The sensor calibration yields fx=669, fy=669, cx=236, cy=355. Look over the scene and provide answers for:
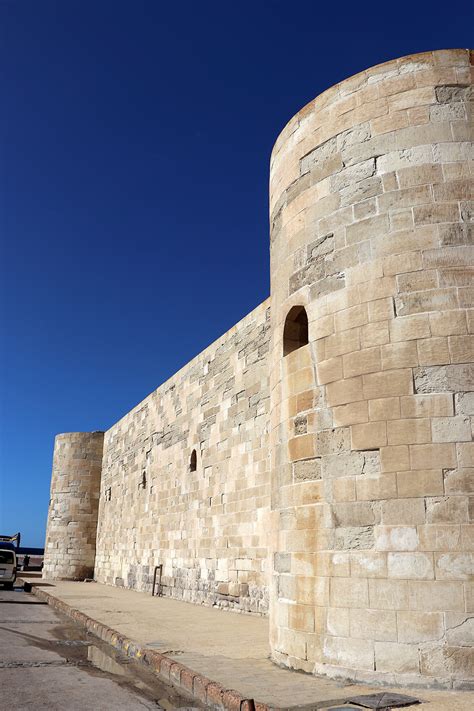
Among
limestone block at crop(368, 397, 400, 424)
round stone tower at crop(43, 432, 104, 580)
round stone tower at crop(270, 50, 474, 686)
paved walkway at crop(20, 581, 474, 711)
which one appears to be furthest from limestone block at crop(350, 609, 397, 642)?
round stone tower at crop(43, 432, 104, 580)

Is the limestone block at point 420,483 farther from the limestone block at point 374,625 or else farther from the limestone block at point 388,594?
the limestone block at point 374,625

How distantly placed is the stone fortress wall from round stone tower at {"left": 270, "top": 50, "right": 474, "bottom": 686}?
0.04 feet

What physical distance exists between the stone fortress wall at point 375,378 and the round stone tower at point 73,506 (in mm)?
18299

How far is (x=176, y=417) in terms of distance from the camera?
15.3 metres

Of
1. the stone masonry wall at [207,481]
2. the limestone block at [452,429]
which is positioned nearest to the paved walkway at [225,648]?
the stone masonry wall at [207,481]

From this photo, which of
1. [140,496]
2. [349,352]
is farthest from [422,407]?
[140,496]

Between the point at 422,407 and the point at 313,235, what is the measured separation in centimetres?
204

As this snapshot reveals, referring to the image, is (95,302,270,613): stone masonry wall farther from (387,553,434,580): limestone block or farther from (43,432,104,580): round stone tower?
(387,553,434,580): limestone block

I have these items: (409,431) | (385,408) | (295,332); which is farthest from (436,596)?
(295,332)

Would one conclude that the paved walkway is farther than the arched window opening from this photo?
No

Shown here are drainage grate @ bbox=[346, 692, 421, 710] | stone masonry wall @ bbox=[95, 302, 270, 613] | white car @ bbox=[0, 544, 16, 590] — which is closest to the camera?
drainage grate @ bbox=[346, 692, 421, 710]

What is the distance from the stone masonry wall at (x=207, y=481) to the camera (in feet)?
34.9

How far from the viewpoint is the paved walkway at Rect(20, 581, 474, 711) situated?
4484mm

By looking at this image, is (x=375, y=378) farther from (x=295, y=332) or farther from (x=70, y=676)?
(x=70, y=676)
